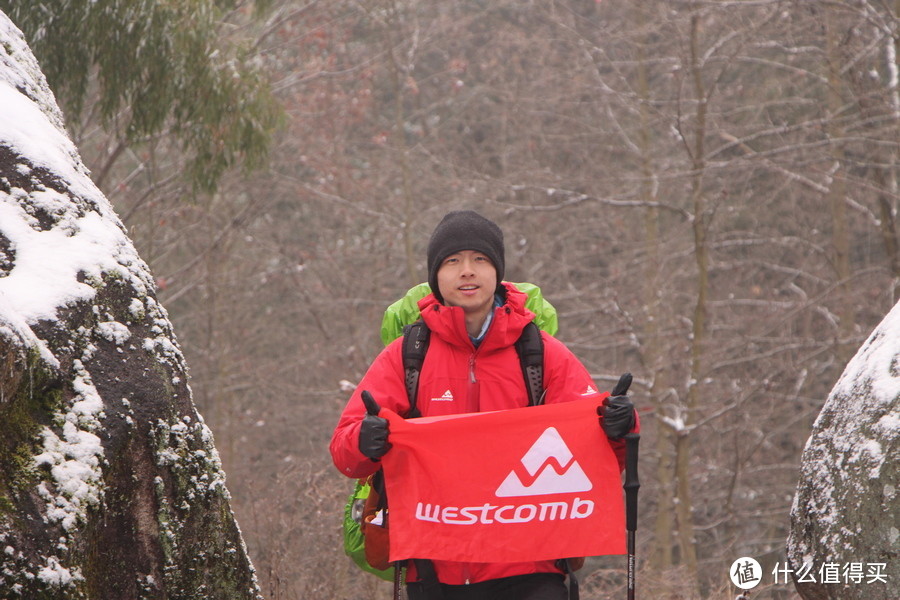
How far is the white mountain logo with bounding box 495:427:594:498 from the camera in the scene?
12.5 feet

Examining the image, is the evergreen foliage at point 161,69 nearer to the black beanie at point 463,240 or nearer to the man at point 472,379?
the black beanie at point 463,240

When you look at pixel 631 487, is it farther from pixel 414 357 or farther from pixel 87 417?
pixel 87 417

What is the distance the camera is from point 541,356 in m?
3.81

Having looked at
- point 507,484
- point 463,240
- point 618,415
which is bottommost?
point 507,484

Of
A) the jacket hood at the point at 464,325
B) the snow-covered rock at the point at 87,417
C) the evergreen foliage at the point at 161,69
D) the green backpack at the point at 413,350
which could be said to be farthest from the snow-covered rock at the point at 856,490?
the evergreen foliage at the point at 161,69

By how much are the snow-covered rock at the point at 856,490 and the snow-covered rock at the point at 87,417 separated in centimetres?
226

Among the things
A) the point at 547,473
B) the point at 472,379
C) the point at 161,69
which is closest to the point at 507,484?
the point at 547,473

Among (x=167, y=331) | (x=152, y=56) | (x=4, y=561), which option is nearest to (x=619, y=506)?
(x=167, y=331)

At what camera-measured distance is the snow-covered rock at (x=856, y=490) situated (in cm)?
371

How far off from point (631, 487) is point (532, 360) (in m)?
0.59

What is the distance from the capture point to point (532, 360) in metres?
3.81

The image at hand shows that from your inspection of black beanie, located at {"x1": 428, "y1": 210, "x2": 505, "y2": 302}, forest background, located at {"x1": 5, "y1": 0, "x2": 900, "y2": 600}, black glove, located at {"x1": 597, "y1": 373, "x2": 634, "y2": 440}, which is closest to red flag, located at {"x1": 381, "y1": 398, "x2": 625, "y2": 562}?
black glove, located at {"x1": 597, "y1": 373, "x2": 634, "y2": 440}

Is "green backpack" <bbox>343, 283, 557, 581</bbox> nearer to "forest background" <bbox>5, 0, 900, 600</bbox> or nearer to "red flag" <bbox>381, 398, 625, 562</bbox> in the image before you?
"red flag" <bbox>381, 398, 625, 562</bbox>

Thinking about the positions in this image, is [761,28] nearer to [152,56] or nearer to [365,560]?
[152,56]
